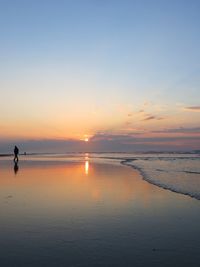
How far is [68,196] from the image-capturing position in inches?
587

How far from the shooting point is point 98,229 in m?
9.31

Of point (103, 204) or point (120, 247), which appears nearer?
point (120, 247)

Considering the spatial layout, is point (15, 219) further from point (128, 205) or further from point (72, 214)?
point (128, 205)

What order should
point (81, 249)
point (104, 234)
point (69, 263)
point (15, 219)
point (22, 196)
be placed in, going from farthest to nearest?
point (22, 196) → point (15, 219) → point (104, 234) → point (81, 249) → point (69, 263)

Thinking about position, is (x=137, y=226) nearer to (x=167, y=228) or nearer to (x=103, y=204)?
(x=167, y=228)

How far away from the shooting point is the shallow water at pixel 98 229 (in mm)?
7043

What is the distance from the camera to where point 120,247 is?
7.76 metres

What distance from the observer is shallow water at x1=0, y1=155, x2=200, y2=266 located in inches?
277

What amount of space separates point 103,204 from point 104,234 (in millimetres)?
4173

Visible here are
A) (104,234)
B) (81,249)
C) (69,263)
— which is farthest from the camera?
(104,234)

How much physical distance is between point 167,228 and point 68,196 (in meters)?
6.34

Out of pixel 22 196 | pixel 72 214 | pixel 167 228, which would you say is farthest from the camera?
pixel 22 196

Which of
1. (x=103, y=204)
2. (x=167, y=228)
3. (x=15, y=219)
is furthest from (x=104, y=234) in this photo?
(x=103, y=204)

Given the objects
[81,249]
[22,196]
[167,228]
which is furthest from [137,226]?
[22,196]
